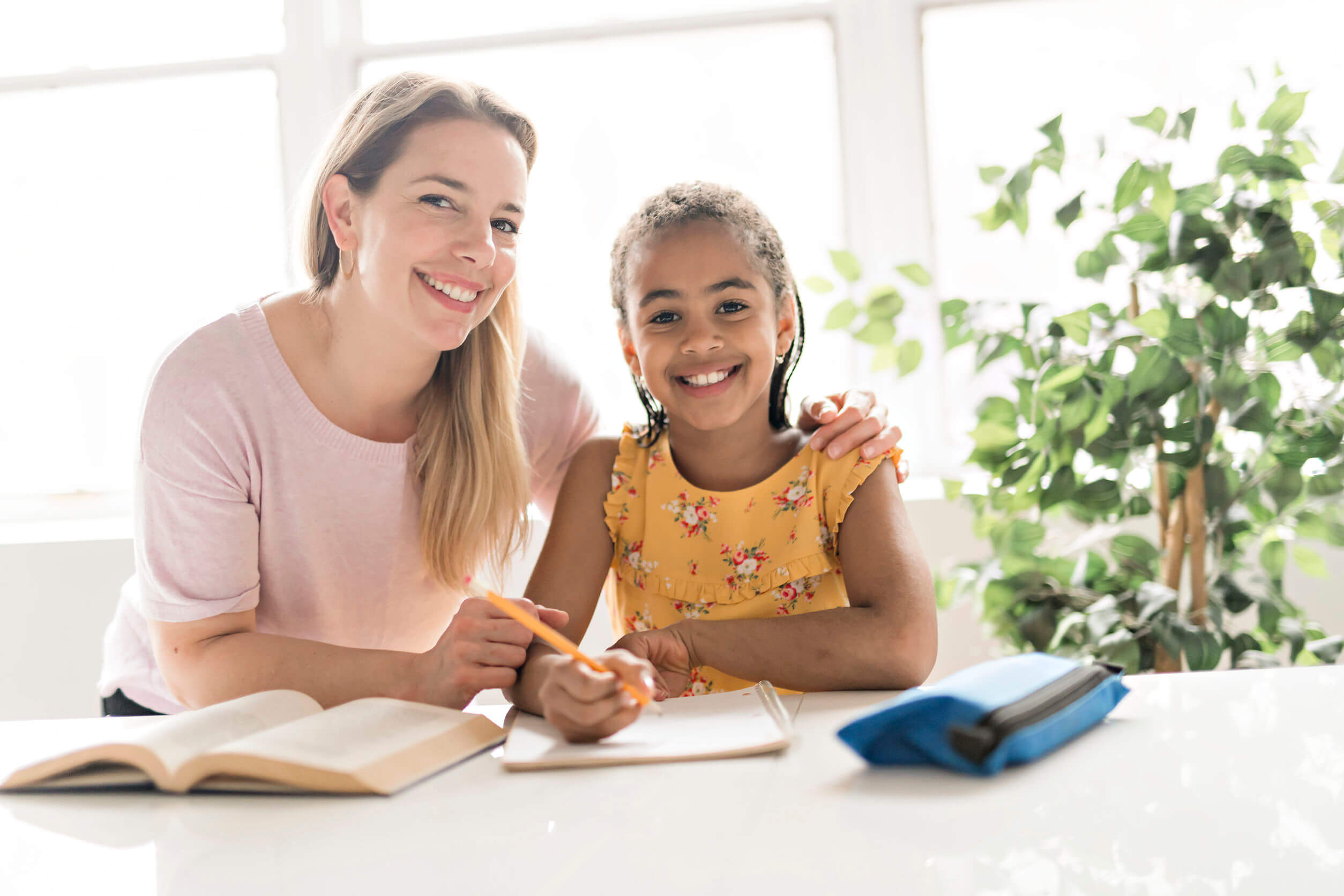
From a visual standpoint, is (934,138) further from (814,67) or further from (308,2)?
(308,2)

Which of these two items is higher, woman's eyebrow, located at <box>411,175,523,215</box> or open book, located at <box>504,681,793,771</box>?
woman's eyebrow, located at <box>411,175,523,215</box>

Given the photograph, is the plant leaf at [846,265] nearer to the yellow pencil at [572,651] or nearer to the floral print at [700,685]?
the floral print at [700,685]

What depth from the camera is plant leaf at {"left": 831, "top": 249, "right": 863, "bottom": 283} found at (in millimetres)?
1772

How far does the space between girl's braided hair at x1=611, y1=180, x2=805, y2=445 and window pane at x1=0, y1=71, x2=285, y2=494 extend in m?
1.55

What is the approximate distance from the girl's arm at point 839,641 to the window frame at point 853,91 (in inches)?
51.8

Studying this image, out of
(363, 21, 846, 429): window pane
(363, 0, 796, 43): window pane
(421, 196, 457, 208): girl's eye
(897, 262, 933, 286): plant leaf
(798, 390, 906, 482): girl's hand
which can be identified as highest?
(363, 0, 796, 43): window pane

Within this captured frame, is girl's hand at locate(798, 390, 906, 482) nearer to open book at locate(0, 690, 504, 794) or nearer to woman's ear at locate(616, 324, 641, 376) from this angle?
woman's ear at locate(616, 324, 641, 376)

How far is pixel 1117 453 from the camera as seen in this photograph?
1.61 metres

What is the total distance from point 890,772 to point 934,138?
1.97 metres

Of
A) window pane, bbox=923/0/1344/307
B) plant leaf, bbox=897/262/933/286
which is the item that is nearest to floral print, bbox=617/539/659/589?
plant leaf, bbox=897/262/933/286

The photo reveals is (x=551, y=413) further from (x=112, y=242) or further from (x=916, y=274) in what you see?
(x=112, y=242)

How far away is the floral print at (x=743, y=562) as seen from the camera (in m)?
1.15

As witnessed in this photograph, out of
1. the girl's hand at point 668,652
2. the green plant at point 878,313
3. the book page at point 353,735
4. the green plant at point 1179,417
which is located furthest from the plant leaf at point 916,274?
the book page at point 353,735

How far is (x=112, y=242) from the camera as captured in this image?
2.47m
